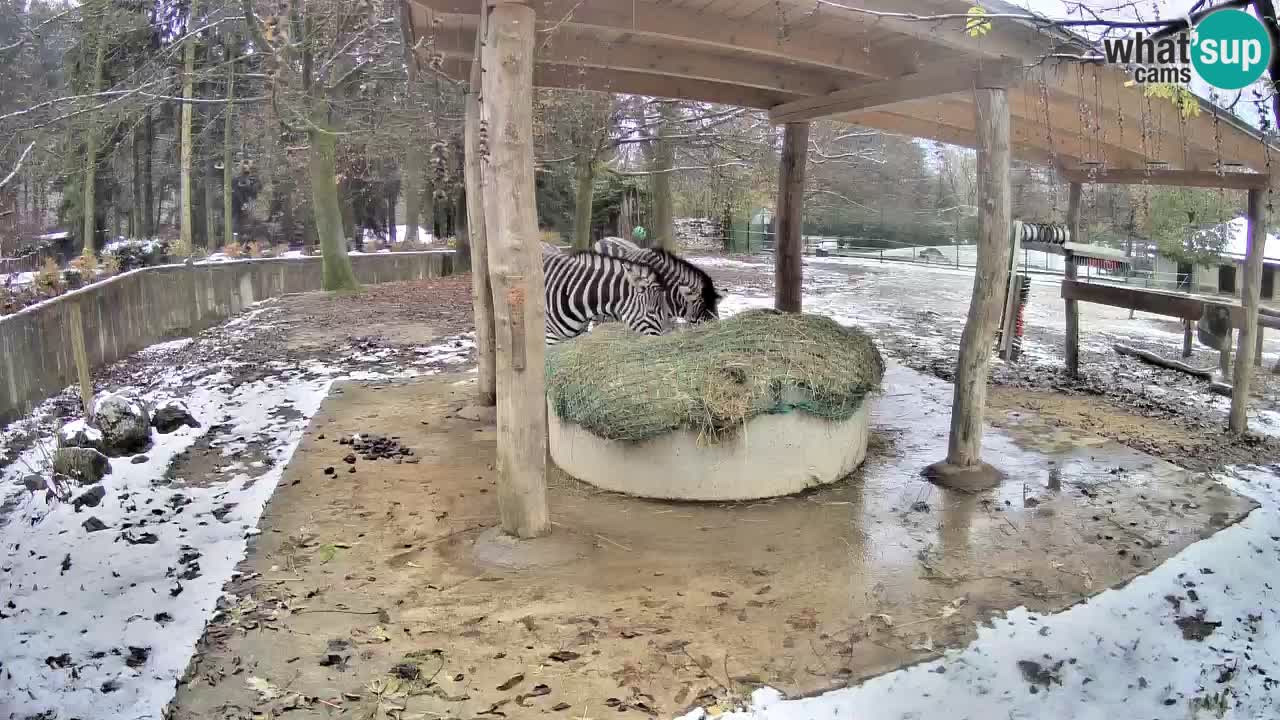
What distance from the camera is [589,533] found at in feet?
16.0

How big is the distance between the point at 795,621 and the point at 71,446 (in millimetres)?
5316

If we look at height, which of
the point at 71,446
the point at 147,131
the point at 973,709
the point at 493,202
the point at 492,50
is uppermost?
the point at 147,131

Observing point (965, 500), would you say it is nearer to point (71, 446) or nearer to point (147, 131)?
point (71, 446)

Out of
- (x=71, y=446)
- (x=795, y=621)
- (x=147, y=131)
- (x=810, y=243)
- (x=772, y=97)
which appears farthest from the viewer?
(x=810, y=243)

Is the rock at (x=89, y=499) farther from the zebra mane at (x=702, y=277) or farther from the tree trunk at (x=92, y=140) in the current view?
the tree trunk at (x=92, y=140)

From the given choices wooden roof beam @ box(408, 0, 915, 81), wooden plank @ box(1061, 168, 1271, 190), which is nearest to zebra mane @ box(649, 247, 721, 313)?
wooden roof beam @ box(408, 0, 915, 81)

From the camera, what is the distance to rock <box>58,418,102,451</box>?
6141 millimetres

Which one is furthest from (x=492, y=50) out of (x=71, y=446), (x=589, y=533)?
(x=71, y=446)

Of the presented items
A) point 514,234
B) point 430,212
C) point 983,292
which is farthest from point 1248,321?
point 430,212

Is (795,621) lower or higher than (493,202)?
lower

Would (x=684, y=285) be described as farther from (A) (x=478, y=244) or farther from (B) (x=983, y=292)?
(B) (x=983, y=292)

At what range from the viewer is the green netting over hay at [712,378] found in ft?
17.5

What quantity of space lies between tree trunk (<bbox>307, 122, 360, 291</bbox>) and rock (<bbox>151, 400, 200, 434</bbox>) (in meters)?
9.66

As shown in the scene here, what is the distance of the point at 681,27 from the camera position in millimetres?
5613
